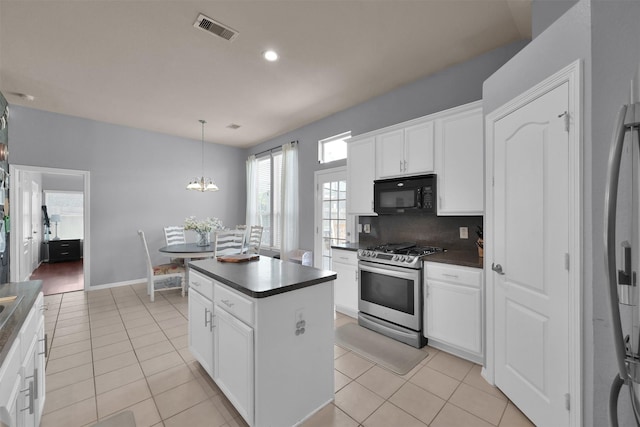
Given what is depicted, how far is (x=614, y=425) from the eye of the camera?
0.85 meters

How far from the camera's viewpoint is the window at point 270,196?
5.73m

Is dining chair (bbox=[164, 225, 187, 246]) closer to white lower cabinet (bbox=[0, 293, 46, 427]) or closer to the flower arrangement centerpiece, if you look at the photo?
the flower arrangement centerpiece

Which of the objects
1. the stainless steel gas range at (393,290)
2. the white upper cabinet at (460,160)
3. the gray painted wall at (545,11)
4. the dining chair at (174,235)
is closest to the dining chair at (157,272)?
the dining chair at (174,235)

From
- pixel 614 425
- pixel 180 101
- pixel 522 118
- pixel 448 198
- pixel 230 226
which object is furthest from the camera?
pixel 230 226

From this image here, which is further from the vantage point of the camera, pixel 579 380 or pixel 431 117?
pixel 431 117

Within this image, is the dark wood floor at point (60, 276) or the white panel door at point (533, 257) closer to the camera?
the white panel door at point (533, 257)

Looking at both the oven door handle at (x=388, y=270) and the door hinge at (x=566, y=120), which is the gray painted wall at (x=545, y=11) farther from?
the oven door handle at (x=388, y=270)

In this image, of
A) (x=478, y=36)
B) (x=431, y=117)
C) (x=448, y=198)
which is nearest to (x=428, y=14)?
(x=478, y=36)

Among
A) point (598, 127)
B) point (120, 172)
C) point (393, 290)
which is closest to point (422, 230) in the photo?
point (393, 290)

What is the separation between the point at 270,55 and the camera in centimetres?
281

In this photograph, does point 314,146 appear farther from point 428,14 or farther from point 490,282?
point 490,282

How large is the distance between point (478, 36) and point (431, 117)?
0.77 metres

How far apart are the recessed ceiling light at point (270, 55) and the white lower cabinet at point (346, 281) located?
2.31m

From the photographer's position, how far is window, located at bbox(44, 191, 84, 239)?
7.84 m
